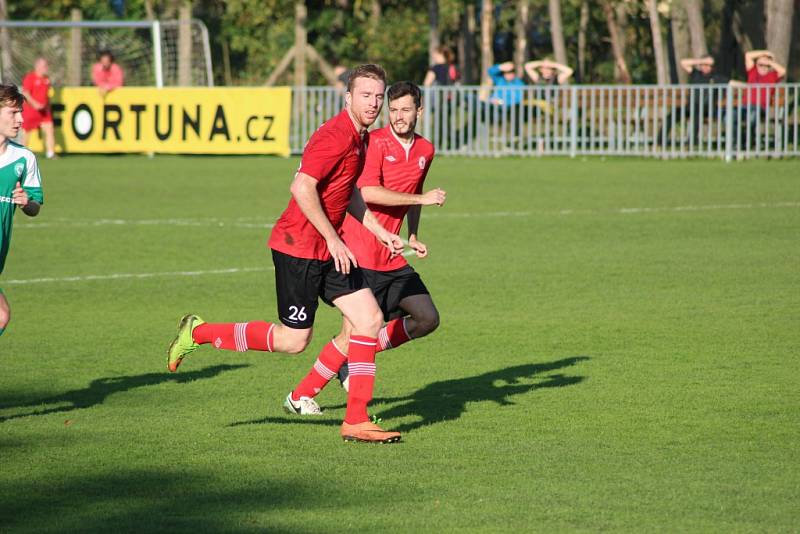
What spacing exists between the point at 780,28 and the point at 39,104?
638 inches

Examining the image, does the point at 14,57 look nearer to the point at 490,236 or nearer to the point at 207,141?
the point at 207,141

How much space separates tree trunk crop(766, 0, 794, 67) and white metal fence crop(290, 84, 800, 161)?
4.94 meters

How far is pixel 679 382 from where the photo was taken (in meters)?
8.48

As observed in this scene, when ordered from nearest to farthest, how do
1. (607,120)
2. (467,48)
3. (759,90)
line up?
(759,90) → (607,120) → (467,48)

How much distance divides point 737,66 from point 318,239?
39.3 meters

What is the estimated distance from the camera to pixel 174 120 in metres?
29.8

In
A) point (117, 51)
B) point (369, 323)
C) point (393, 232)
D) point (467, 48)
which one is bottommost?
point (369, 323)

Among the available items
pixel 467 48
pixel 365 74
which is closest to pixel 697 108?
pixel 365 74

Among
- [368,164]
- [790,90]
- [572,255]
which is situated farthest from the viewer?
[790,90]

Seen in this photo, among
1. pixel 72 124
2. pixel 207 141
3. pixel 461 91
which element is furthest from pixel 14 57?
pixel 461 91

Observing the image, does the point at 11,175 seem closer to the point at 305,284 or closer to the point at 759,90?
the point at 305,284

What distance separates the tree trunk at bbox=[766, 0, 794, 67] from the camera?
31.7 meters

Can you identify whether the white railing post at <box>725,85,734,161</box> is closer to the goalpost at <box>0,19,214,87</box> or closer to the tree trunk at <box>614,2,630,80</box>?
the goalpost at <box>0,19,214,87</box>

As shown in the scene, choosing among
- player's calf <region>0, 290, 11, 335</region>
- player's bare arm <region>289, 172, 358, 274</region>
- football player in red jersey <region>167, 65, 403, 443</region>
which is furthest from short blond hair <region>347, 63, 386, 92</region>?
player's calf <region>0, 290, 11, 335</region>
